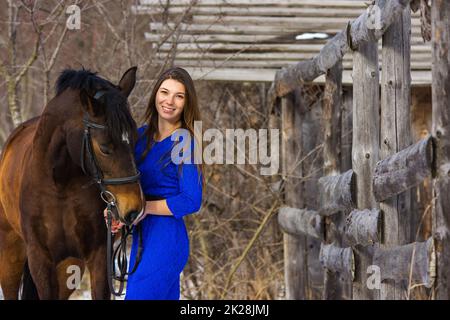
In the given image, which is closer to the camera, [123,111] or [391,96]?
[123,111]

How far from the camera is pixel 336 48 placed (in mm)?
7035

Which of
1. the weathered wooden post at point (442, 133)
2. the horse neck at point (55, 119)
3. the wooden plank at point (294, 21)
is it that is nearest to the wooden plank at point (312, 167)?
the wooden plank at point (294, 21)

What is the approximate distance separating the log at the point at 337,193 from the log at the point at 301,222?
28 centimetres

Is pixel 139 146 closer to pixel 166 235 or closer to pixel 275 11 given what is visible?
pixel 166 235

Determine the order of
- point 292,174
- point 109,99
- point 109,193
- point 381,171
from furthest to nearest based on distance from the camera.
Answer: point 292,174
point 381,171
point 109,99
point 109,193

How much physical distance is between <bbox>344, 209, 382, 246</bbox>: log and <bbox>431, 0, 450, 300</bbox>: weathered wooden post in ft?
5.47

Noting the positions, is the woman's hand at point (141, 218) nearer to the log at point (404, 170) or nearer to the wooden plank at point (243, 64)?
the log at point (404, 170)

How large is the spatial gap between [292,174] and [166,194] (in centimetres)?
495

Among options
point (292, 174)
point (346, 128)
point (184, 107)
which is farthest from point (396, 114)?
point (346, 128)

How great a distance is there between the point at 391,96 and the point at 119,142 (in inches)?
64.4

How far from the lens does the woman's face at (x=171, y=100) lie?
15.4ft
